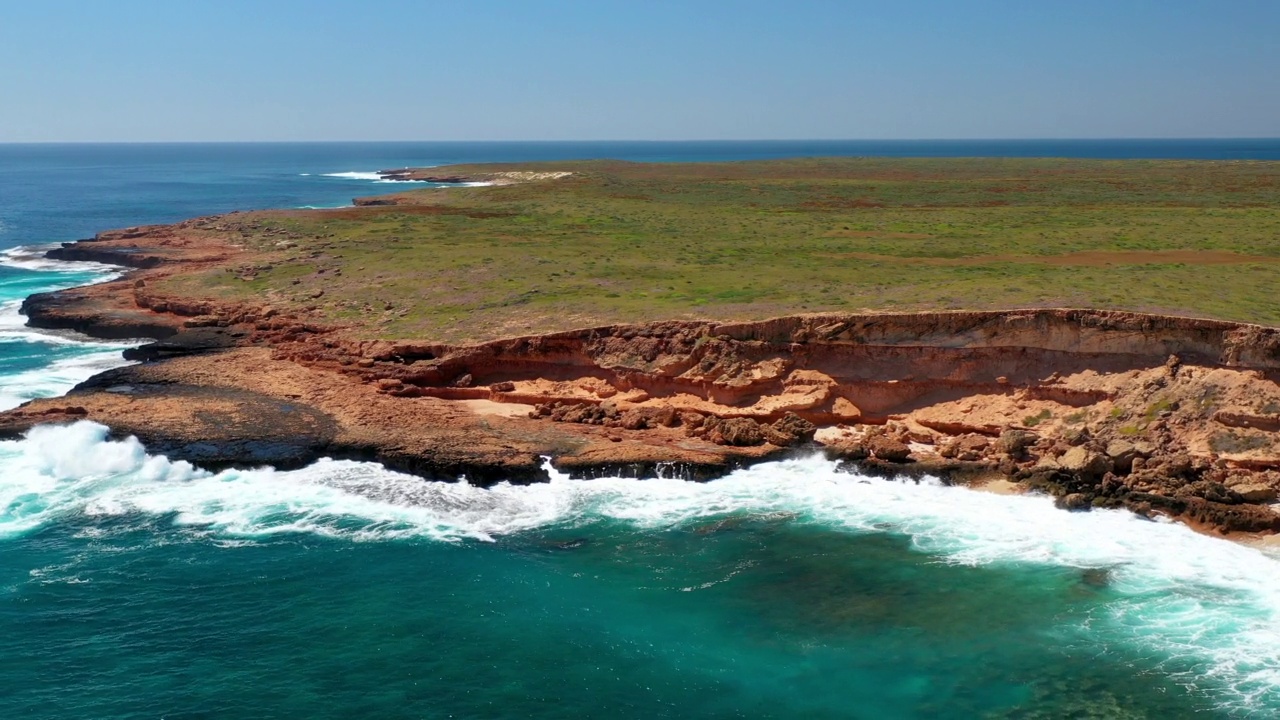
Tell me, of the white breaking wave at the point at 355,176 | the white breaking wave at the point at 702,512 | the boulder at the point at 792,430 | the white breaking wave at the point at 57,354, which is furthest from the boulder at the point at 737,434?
the white breaking wave at the point at 355,176

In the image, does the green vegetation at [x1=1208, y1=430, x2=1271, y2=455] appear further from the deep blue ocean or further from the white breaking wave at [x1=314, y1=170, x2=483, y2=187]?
the white breaking wave at [x1=314, y1=170, x2=483, y2=187]

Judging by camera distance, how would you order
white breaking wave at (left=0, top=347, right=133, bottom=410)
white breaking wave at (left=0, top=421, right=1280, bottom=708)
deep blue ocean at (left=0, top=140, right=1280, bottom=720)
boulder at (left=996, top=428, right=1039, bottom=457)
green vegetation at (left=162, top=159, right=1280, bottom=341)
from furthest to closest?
1. green vegetation at (left=162, top=159, right=1280, bottom=341)
2. white breaking wave at (left=0, top=347, right=133, bottom=410)
3. boulder at (left=996, top=428, right=1039, bottom=457)
4. white breaking wave at (left=0, top=421, right=1280, bottom=708)
5. deep blue ocean at (left=0, top=140, right=1280, bottom=720)

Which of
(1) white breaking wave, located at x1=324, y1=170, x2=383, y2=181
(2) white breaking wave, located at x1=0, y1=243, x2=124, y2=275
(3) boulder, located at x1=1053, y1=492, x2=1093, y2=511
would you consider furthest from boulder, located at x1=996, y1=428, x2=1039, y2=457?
(1) white breaking wave, located at x1=324, y1=170, x2=383, y2=181

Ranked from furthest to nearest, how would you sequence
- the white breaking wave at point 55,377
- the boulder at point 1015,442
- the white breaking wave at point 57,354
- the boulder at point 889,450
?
the white breaking wave at point 57,354 < the white breaking wave at point 55,377 < the boulder at point 889,450 < the boulder at point 1015,442

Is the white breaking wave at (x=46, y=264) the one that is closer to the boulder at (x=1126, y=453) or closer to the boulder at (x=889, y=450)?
the boulder at (x=889, y=450)

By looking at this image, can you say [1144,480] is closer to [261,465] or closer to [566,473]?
[566,473]

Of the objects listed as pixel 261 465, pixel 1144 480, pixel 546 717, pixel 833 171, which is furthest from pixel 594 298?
pixel 833 171

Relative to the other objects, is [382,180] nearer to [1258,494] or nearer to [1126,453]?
[1126,453]
